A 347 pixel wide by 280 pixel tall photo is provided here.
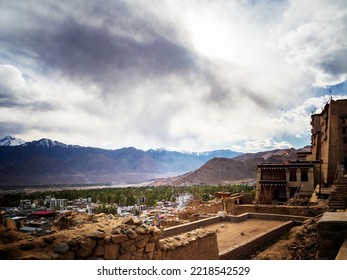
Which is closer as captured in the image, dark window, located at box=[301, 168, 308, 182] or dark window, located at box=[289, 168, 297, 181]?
dark window, located at box=[301, 168, 308, 182]

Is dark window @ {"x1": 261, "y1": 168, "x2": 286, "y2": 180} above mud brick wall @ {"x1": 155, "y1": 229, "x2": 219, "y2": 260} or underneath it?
above

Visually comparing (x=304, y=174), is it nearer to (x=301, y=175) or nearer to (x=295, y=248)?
(x=301, y=175)

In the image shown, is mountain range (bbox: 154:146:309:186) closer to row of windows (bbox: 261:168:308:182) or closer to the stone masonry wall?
row of windows (bbox: 261:168:308:182)

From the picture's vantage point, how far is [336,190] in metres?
12.2

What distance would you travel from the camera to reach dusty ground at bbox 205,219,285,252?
878 cm

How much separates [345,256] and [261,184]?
84.3ft

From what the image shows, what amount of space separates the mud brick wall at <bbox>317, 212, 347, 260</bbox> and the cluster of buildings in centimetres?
1732

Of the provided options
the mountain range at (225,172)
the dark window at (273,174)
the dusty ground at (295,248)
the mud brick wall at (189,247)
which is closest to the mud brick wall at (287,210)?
the dusty ground at (295,248)

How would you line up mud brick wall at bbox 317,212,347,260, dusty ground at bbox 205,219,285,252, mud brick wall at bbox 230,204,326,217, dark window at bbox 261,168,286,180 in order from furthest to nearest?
dark window at bbox 261,168,286,180 < mud brick wall at bbox 230,204,326,217 < dusty ground at bbox 205,219,285,252 < mud brick wall at bbox 317,212,347,260

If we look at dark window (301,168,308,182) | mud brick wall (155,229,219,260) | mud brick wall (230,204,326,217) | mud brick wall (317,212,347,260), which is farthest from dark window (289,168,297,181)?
mud brick wall (317,212,347,260)

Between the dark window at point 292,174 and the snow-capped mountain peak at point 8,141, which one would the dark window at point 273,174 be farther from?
the snow-capped mountain peak at point 8,141

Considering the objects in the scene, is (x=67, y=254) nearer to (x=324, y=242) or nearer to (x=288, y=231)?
(x=324, y=242)

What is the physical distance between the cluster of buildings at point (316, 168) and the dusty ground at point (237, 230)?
31.4 ft

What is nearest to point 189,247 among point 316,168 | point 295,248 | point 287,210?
point 295,248
